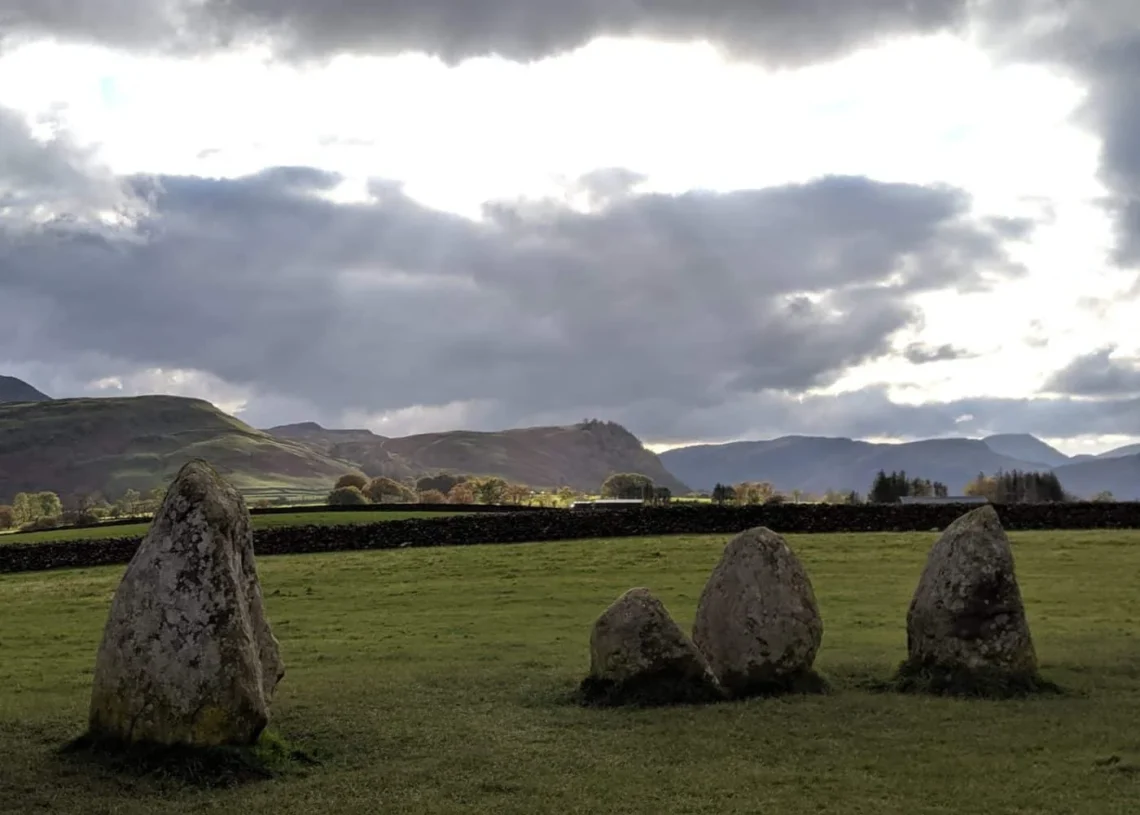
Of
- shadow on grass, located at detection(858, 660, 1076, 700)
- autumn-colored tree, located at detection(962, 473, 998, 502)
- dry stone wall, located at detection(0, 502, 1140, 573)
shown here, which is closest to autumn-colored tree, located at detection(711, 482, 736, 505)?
autumn-colored tree, located at detection(962, 473, 998, 502)

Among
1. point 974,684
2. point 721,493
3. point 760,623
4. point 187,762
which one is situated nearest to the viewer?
point 187,762

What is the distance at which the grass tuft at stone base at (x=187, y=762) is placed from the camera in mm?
13852

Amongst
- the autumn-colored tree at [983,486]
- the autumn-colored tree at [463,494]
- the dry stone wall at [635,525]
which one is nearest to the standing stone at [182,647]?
the dry stone wall at [635,525]

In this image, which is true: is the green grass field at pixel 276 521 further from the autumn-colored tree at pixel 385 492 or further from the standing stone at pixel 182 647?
the autumn-colored tree at pixel 385 492

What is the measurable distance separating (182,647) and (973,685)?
13876mm

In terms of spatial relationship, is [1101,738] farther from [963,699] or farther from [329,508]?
[329,508]

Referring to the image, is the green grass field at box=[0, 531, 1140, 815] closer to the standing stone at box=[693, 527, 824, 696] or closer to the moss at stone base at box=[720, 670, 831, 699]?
the moss at stone base at box=[720, 670, 831, 699]


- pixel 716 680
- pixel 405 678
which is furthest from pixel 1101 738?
pixel 405 678

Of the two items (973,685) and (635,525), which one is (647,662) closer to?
(973,685)

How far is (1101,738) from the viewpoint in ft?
51.5

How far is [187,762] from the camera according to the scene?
1400 cm

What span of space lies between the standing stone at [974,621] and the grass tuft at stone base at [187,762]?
11.9 meters

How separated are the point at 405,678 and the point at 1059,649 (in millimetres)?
15503

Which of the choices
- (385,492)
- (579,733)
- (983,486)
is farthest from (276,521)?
(983,486)
